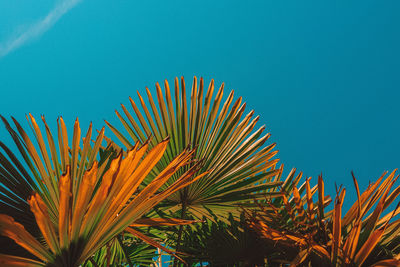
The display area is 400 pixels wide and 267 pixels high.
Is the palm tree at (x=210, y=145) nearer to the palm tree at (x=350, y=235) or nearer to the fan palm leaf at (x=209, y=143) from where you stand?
the fan palm leaf at (x=209, y=143)

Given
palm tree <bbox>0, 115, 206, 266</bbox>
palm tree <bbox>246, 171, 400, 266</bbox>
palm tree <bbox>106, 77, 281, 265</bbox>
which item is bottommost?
palm tree <bbox>0, 115, 206, 266</bbox>

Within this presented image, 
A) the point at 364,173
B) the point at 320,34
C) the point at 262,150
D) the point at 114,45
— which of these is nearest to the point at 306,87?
the point at 320,34

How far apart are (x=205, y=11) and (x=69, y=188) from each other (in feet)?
170

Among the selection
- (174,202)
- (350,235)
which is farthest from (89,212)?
(174,202)

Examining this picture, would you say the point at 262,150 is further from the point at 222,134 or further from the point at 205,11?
the point at 205,11

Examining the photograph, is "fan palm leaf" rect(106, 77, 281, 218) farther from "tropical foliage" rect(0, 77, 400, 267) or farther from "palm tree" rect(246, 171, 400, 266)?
"palm tree" rect(246, 171, 400, 266)

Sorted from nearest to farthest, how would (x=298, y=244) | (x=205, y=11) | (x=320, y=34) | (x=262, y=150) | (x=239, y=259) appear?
(x=298, y=244) → (x=239, y=259) → (x=262, y=150) → (x=320, y=34) → (x=205, y=11)

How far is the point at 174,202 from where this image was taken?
191cm

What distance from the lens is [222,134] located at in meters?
1.94

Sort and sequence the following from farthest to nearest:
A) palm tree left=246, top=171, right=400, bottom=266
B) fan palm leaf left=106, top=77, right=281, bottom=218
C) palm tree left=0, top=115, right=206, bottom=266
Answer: fan palm leaf left=106, top=77, right=281, bottom=218
palm tree left=246, top=171, right=400, bottom=266
palm tree left=0, top=115, right=206, bottom=266

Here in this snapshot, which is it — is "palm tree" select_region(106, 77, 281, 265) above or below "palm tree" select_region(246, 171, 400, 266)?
above

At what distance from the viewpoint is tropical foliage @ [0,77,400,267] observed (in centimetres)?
89

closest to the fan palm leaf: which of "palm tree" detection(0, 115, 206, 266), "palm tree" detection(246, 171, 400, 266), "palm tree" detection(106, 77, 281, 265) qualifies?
"palm tree" detection(106, 77, 281, 265)

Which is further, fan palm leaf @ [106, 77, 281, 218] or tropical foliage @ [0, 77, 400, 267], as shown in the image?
Answer: fan palm leaf @ [106, 77, 281, 218]
